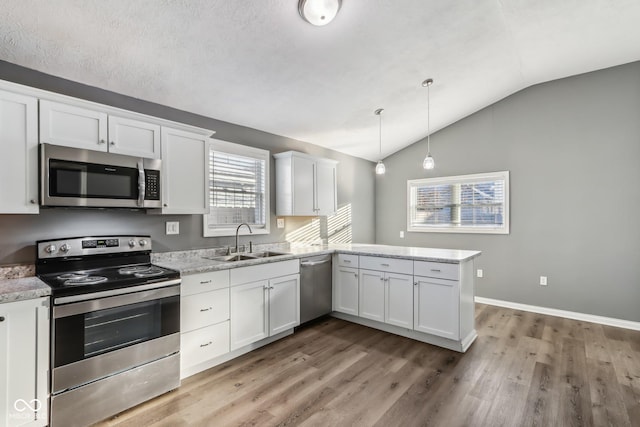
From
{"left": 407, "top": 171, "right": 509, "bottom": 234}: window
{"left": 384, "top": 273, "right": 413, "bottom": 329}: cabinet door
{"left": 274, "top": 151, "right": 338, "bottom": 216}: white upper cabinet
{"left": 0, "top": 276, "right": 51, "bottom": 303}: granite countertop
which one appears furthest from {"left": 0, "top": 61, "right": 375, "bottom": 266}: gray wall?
{"left": 407, "top": 171, "right": 509, "bottom": 234}: window

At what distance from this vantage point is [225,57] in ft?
8.39

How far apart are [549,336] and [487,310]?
3.08 ft

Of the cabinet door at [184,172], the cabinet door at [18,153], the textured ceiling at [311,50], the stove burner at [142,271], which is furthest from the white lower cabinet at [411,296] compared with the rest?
the cabinet door at [18,153]

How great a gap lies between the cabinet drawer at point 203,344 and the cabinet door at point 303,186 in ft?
5.69

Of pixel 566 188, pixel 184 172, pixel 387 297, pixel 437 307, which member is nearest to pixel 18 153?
pixel 184 172

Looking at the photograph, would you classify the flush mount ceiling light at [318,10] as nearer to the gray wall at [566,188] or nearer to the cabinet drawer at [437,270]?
the cabinet drawer at [437,270]

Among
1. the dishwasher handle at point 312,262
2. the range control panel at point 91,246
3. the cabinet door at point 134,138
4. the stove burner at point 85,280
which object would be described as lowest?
the dishwasher handle at point 312,262

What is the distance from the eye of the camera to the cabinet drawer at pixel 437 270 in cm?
295

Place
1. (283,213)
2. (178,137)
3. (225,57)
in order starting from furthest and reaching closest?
(283,213)
(178,137)
(225,57)

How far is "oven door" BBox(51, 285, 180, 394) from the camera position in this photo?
1.85 m

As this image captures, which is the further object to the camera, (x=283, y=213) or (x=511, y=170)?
(x=511, y=170)

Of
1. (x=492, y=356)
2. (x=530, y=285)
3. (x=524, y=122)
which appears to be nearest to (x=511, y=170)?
(x=524, y=122)

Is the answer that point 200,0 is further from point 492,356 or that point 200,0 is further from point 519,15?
point 492,356

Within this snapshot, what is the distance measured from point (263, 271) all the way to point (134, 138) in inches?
63.1
